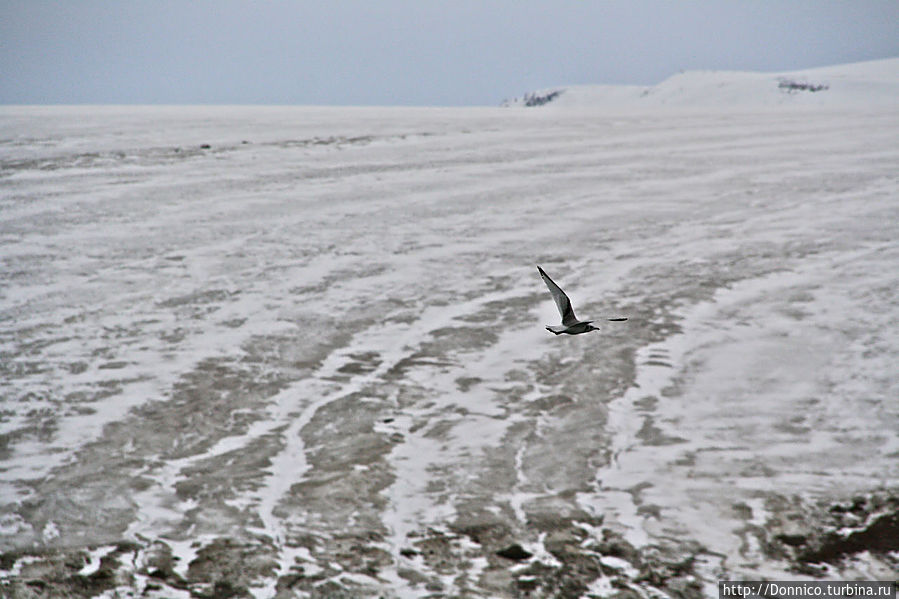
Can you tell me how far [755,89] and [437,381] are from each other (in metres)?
66.3

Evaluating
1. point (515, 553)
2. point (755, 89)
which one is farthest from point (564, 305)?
point (755, 89)

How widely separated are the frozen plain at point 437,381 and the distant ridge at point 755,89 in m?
31.5

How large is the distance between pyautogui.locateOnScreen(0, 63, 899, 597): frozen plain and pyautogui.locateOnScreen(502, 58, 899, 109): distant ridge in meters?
31.5

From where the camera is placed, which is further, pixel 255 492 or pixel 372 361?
pixel 372 361

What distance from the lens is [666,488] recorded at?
9.42 ft

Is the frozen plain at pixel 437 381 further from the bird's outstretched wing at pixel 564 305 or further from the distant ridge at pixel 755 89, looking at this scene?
the distant ridge at pixel 755 89

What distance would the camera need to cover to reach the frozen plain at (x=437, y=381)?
2.55 metres

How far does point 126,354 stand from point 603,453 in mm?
2214

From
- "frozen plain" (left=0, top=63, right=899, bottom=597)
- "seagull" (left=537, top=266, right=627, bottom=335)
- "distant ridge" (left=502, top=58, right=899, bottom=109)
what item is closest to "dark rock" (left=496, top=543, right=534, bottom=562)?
"frozen plain" (left=0, top=63, right=899, bottom=597)

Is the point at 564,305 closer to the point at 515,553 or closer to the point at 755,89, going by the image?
the point at 515,553

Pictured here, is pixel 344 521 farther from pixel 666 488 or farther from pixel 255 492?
pixel 666 488

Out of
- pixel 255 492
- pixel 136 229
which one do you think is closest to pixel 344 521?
pixel 255 492

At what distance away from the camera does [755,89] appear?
6391 cm

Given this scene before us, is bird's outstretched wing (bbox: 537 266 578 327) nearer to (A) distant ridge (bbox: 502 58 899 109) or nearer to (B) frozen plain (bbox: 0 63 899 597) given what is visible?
(B) frozen plain (bbox: 0 63 899 597)
